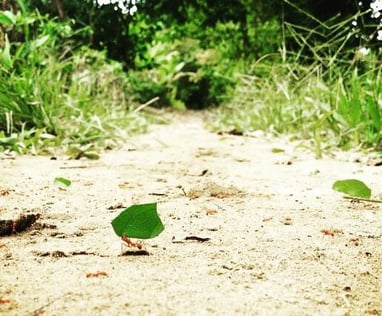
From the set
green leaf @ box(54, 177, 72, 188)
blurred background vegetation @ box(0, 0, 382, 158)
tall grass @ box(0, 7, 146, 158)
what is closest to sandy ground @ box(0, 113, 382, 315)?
green leaf @ box(54, 177, 72, 188)

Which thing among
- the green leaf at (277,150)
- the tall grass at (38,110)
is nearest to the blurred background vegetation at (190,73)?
the tall grass at (38,110)

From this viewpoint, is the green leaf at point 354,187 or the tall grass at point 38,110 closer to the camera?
the green leaf at point 354,187

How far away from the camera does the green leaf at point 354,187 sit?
1.18 metres

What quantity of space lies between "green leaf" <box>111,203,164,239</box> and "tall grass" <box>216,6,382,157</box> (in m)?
1.48

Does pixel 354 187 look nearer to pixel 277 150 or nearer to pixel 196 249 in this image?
pixel 196 249

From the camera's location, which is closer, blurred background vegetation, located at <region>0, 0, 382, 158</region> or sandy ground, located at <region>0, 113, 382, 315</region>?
sandy ground, located at <region>0, 113, 382, 315</region>

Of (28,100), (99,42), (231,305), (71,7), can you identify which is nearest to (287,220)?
(231,305)

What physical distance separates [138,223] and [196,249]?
0.11 m

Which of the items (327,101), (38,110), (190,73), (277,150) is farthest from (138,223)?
(190,73)

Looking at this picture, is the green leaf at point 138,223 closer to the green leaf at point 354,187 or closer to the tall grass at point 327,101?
the green leaf at point 354,187

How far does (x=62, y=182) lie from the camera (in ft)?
4.73

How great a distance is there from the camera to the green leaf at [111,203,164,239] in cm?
85

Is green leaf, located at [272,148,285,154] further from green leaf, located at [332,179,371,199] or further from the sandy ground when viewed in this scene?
green leaf, located at [332,179,371,199]

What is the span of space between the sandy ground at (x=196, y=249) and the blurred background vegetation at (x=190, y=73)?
84cm
